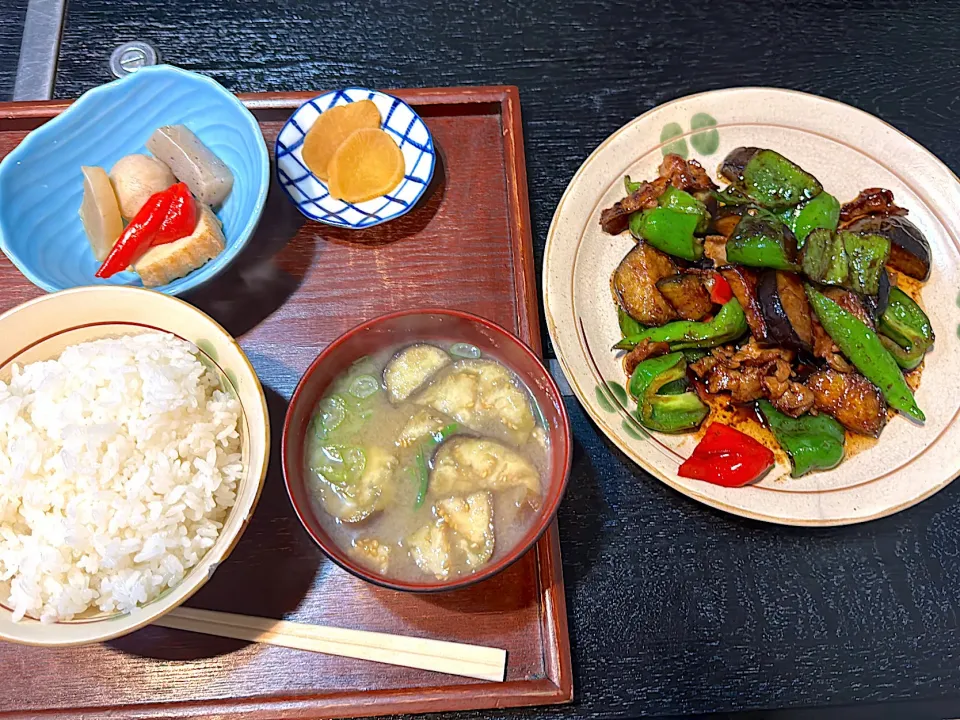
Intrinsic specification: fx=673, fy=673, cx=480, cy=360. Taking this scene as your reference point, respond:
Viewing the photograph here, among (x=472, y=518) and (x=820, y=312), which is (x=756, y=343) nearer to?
(x=820, y=312)

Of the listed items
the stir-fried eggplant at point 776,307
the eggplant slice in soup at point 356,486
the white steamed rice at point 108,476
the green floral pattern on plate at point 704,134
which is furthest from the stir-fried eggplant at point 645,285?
the white steamed rice at point 108,476

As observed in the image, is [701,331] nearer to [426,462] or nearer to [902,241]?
[902,241]

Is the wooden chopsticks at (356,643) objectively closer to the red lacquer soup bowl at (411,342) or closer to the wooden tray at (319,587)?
the wooden tray at (319,587)

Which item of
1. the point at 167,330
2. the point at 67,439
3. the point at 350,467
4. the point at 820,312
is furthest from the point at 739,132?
the point at 67,439

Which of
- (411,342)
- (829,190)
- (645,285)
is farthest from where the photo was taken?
(829,190)

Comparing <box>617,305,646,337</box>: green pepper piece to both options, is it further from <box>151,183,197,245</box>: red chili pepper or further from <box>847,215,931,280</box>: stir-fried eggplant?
<box>151,183,197,245</box>: red chili pepper

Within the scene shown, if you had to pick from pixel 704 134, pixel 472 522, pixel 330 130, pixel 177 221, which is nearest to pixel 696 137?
pixel 704 134
